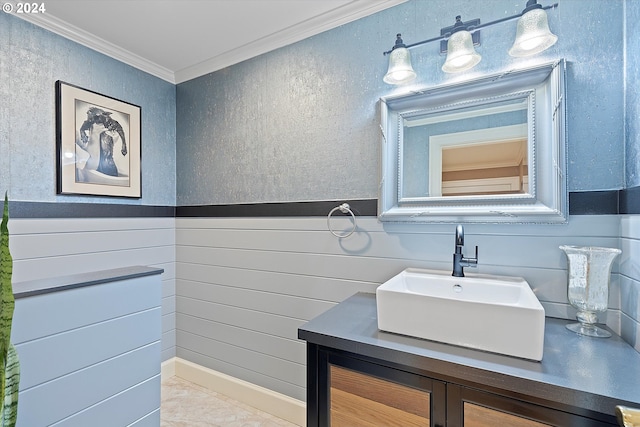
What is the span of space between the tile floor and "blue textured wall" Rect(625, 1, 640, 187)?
2165 mm

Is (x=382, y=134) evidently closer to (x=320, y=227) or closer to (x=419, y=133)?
(x=419, y=133)

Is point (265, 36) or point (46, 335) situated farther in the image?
point (265, 36)

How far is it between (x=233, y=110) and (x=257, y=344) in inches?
67.5

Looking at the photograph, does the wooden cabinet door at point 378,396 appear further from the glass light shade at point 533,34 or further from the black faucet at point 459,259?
the glass light shade at point 533,34

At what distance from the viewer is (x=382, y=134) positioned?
1668 millimetres

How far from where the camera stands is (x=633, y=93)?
3.75ft

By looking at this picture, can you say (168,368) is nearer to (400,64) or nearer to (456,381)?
(456,381)

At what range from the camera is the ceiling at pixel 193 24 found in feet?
5.78

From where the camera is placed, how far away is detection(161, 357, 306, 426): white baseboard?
6.51 feet

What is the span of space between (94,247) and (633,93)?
9.57ft

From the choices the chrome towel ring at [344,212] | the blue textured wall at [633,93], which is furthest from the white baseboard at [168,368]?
the blue textured wall at [633,93]

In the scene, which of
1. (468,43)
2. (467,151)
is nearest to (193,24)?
(468,43)

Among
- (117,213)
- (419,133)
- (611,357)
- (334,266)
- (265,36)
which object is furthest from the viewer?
(117,213)

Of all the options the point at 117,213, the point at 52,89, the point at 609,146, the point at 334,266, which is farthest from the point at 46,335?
the point at 609,146
